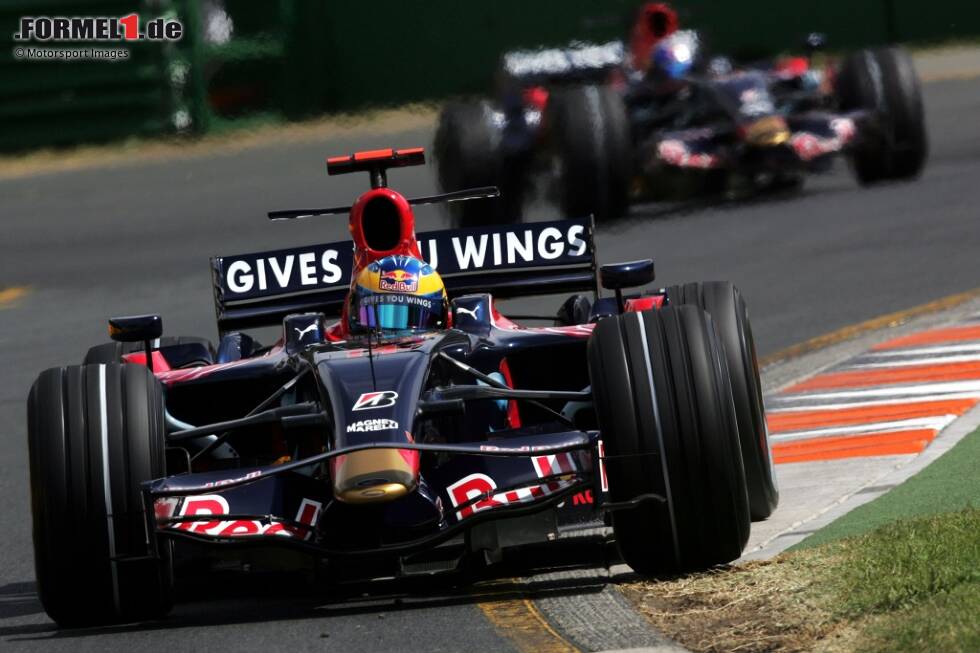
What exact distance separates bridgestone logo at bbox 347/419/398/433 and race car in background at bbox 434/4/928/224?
1171 centimetres

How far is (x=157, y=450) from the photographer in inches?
297

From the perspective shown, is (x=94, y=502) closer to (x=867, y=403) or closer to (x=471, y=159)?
(x=867, y=403)

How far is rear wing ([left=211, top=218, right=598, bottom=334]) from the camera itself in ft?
32.6

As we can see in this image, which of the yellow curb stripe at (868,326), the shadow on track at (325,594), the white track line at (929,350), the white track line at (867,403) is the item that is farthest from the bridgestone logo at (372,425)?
the yellow curb stripe at (868,326)

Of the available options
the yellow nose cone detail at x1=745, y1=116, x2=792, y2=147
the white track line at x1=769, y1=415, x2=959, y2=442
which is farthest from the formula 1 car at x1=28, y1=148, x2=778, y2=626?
the yellow nose cone detail at x1=745, y1=116, x2=792, y2=147

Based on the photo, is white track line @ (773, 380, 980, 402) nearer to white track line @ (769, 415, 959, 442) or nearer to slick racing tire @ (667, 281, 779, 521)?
white track line @ (769, 415, 959, 442)

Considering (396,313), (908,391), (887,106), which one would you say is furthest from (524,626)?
(887,106)

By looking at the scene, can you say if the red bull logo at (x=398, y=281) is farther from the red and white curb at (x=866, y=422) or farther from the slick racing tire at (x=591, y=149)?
the slick racing tire at (x=591, y=149)

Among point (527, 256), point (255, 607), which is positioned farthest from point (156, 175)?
point (255, 607)

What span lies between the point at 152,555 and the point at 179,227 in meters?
15.6

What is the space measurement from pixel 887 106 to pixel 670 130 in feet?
6.86

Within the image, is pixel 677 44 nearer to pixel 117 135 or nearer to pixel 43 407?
pixel 117 135

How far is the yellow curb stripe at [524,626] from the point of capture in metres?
6.65

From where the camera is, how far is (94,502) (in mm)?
7363
